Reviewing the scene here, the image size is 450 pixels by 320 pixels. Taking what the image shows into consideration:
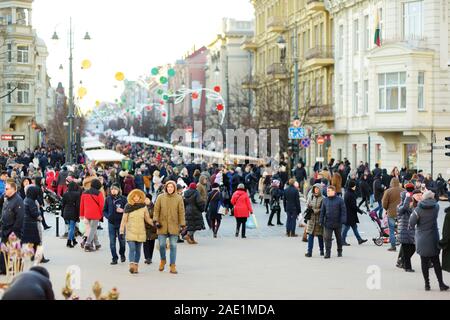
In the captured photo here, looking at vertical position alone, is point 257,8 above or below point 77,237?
above

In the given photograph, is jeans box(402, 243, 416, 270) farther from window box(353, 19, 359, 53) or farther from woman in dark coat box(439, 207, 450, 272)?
window box(353, 19, 359, 53)

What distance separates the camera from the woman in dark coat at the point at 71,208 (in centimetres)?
2305

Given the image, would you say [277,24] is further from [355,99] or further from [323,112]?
[355,99]

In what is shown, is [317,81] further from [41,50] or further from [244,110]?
[41,50]

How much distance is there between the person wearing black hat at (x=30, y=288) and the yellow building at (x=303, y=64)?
43903 mm

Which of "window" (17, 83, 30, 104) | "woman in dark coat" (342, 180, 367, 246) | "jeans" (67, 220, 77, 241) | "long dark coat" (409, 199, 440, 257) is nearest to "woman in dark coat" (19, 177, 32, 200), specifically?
"jeans" (67, 220, 77, 241)

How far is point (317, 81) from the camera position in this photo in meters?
64.9

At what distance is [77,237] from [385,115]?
26.6 metres

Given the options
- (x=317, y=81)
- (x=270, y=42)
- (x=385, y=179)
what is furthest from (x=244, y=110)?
(x=385, y=179)

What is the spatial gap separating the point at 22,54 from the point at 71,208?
204 feet

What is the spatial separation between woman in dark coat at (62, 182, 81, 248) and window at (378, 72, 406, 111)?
27.7 meters

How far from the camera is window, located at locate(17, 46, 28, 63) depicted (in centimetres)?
8296

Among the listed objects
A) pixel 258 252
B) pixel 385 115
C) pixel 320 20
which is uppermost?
pixel 320 20

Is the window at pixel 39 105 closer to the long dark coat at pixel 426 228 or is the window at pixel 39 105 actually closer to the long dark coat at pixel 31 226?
the long dark coat at pixel 31 226
